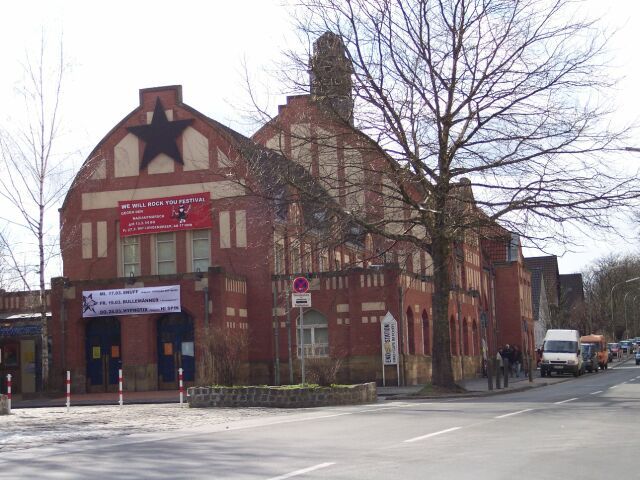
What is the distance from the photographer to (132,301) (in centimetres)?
3806

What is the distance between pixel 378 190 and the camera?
91.0ft

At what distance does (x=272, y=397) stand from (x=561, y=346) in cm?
3028

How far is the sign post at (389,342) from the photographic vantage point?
37.4 metres

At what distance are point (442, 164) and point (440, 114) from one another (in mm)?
1518

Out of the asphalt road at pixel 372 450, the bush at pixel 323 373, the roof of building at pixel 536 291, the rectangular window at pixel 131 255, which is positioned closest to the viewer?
the asphalt road at pixel 372 450

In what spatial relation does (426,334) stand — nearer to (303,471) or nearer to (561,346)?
(561,346)

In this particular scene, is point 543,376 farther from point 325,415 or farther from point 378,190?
point 325,415

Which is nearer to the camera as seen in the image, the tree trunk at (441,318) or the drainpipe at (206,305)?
the tree trunk at (441,318)

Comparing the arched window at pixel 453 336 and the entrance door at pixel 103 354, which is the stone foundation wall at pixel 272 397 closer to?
the entrance door at pixel 103 354

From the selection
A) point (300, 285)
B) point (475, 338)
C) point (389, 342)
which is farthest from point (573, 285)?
point (300, 285)

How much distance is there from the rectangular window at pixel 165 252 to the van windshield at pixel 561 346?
71.4 feet

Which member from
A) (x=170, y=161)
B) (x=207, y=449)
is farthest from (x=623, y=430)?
(x=170, y=161)

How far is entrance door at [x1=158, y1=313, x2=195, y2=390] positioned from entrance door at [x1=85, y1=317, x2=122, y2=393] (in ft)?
6.43

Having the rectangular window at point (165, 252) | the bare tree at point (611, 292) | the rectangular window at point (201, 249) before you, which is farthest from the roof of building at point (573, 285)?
the rectangular window at point (165, 252)
